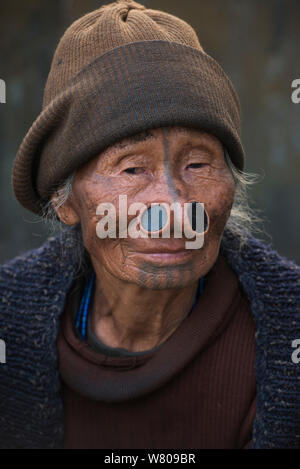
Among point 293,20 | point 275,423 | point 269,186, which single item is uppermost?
point 293,20

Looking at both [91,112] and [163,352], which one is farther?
[163,352]

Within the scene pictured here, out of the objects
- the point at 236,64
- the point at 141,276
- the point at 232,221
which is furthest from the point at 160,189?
the point at 236,64

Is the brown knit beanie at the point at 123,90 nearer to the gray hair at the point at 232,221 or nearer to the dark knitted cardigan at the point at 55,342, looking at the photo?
the gray hair at the point at 232,221

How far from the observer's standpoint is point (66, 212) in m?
2.22

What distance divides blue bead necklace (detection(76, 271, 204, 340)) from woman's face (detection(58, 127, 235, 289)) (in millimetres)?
310

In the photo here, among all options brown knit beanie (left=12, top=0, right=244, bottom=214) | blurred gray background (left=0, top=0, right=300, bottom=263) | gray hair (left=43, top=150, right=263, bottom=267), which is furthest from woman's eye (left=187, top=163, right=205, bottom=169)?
blurred gray background (left=0, top=0, right=300, bottom=263)

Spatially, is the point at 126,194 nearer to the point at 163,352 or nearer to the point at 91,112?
the point at 91,112

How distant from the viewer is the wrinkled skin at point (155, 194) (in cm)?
187

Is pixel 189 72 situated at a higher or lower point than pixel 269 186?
lower

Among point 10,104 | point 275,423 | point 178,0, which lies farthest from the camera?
point 10,104

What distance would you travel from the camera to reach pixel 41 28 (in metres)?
4.25

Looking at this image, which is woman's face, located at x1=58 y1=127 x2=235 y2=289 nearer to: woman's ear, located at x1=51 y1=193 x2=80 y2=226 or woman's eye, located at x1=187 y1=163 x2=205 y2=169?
woman's eye, located at x1=187 y1=163 x2=205 y2=169
